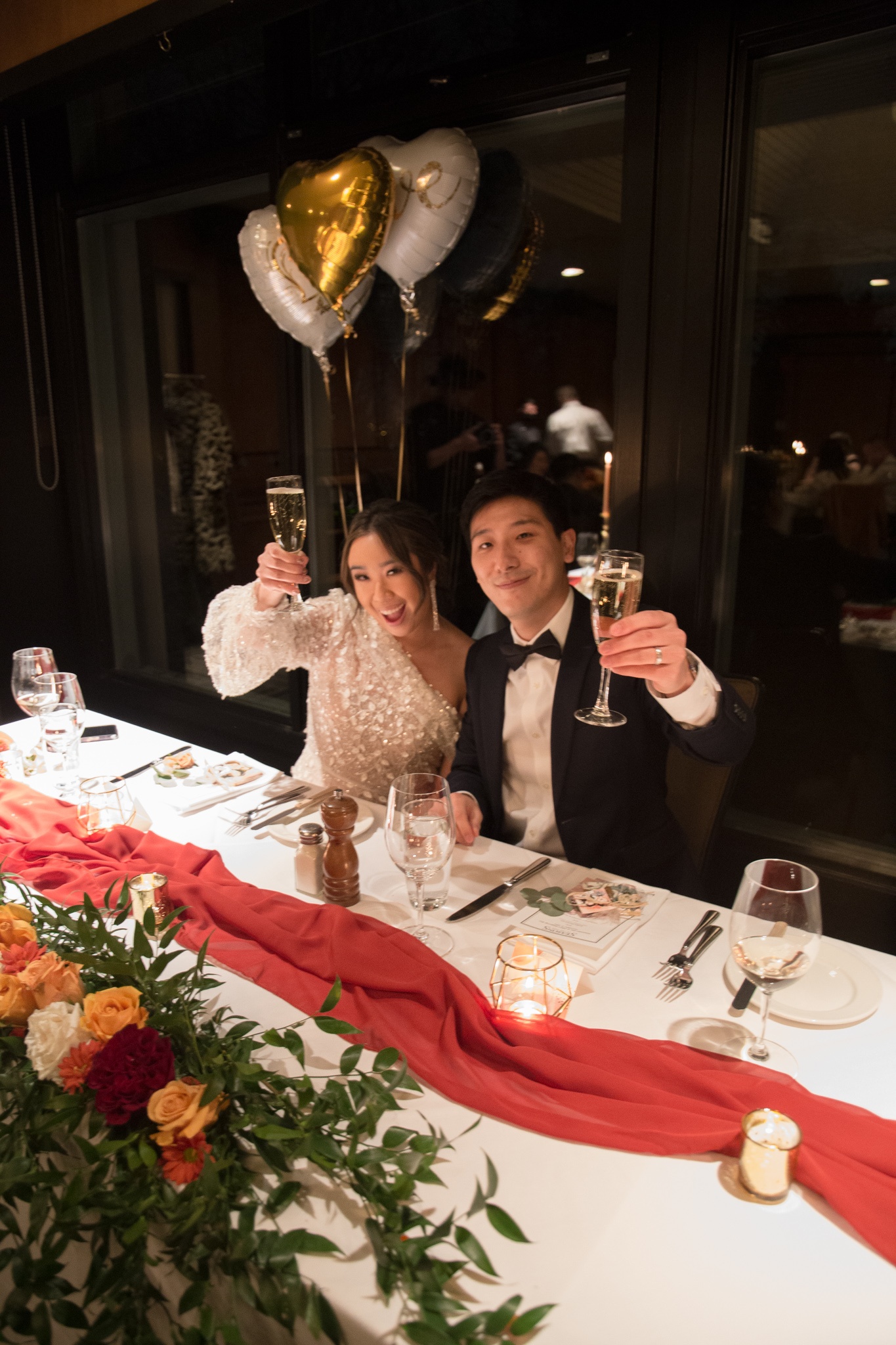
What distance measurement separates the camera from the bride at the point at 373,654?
238cm

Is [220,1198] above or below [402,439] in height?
below

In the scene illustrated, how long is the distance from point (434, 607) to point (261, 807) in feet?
2.78

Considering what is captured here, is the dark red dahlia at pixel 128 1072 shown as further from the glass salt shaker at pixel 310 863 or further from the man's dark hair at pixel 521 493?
the man's dark hair at pixel 521 493

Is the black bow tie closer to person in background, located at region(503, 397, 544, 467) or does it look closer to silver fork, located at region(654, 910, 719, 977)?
silver fork, located at region(654, 910, 719, 977)

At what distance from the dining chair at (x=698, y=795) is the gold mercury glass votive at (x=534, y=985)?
913mm

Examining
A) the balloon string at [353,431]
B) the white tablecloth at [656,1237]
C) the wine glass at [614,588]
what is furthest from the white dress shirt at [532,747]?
the balloon string at [353,431]

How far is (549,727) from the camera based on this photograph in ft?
6.52

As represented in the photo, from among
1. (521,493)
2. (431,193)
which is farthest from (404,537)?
(431,193)

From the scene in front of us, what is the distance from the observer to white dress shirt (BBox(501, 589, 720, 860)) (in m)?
1.99

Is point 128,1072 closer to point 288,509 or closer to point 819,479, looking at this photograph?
point 288,509

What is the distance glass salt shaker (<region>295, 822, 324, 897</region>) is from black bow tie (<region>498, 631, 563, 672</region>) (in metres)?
0.68

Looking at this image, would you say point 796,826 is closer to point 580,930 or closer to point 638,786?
point 638,786

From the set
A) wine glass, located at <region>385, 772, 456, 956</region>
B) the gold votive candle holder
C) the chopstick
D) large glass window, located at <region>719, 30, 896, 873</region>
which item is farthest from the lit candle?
the gold votive candle holder

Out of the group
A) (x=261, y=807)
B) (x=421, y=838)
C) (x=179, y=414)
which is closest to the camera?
(x=421, y=838)
